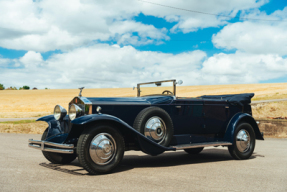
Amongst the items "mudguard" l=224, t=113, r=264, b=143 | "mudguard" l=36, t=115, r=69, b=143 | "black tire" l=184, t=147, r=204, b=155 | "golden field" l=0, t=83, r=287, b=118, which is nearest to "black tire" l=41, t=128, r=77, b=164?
"mudguard" l=36, t=115, r=69, b=143

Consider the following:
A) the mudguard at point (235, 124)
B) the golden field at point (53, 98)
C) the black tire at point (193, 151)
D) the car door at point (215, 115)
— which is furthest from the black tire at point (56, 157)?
the golden field at point (53, 98)

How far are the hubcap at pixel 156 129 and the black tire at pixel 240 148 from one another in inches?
82.0

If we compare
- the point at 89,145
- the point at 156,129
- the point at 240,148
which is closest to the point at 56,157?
the point at 89,145

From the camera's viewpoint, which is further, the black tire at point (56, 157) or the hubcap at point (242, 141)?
the hubcap at point (242, 141)

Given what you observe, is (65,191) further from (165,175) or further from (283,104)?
(283,104)

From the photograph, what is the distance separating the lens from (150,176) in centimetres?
457

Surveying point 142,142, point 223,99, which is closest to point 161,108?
point 142,142

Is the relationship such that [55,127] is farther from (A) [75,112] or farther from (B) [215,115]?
(B) [215,115]

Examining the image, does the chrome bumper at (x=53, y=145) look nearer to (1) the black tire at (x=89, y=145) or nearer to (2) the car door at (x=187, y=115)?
(1) the black tire at (x=89, y=145)

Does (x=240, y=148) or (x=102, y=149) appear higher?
(x=102, y=149)

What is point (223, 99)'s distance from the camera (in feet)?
22.7

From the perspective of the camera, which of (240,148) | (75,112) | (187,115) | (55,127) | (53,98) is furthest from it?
(53,98)

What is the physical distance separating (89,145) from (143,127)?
1176 millimetres

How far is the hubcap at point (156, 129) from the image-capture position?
5371mm
